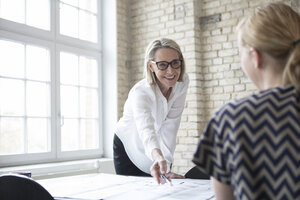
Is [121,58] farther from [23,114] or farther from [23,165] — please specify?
[23,165]

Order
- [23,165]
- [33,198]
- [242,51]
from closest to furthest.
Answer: [242,51] → [33,198] → [23,165]

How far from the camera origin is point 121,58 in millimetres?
4703

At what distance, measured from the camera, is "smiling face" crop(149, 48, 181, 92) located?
234 cm

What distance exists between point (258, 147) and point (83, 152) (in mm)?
3732

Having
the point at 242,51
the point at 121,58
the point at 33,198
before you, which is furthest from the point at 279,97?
the point at 121,58

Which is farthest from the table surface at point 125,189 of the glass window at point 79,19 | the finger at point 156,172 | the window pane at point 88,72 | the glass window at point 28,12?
the glass window at point 79,19

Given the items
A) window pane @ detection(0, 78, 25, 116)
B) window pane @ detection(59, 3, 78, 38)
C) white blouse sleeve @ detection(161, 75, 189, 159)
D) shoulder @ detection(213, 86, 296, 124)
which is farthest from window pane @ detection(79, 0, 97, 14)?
shoulder @ detection(213, 86, 296, 124)

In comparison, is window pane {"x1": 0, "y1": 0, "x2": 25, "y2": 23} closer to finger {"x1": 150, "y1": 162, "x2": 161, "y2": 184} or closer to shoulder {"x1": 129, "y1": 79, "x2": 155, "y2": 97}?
shoulder {"x1": 129, "y1": 79, "x2": 155, "y2": 97}

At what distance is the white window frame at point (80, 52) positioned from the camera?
369 centimetres

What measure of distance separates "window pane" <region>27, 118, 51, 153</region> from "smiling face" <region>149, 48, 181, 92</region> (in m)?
1.95

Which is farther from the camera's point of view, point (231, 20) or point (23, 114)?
point (231, 20)

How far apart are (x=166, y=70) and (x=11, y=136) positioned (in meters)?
2.03

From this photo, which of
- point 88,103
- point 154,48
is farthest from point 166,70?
point 88,103

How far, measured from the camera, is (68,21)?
4324mm
